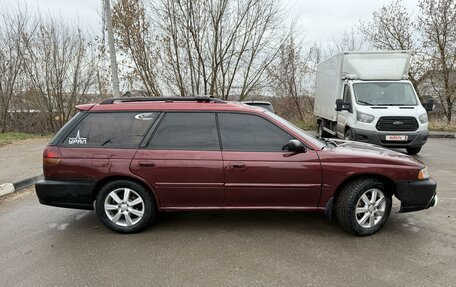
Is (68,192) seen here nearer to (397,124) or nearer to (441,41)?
(397,124)

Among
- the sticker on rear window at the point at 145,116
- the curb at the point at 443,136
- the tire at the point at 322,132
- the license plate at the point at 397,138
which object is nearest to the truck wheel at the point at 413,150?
the license plate at the point at 397,138

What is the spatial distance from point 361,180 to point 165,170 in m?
2.28

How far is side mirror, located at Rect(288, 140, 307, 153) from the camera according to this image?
3.82 m

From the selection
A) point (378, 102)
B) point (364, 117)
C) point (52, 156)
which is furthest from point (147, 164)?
point (378, 102)

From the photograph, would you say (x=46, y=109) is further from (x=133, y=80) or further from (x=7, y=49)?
(x=133, y=80)

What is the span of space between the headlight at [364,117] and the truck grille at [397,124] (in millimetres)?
208

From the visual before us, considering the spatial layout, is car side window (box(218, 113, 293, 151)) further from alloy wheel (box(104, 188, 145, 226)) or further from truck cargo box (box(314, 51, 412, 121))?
truck cargo box (box(314, 51, 412, 121))

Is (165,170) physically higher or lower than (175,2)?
lower

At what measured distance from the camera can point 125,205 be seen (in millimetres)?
4035

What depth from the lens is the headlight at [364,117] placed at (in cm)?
870

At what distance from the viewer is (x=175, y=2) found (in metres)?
13.5

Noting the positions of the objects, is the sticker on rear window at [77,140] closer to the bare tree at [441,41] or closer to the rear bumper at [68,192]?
the rear bumper at [68,192]

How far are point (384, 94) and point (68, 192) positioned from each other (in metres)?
8.46

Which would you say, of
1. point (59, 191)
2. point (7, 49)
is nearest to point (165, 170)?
point (59, 191)
